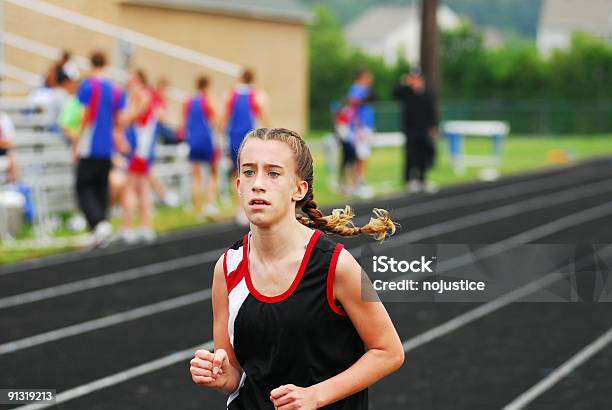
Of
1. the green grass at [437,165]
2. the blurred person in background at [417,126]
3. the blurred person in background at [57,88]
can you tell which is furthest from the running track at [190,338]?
the blurred person in background at [417,126]

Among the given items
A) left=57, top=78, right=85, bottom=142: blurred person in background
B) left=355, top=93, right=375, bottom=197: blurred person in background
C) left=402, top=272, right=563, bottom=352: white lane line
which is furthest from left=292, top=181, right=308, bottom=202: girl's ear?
left=355, top=93, right=375, bottom=197: blurred person in background

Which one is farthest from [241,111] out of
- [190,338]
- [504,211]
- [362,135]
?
[190,338]

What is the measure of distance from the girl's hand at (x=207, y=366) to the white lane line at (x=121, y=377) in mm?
3744

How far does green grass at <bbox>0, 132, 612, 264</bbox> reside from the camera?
14667 millimetres

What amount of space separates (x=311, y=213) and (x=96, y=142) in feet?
31.6

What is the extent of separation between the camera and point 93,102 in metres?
12.3

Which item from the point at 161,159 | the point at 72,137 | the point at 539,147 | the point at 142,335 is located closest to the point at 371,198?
the point at 161,159

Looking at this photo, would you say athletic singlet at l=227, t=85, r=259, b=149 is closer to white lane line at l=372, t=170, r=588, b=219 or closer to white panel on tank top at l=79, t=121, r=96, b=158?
white lane line at l=372, t=170, r=588, b=219

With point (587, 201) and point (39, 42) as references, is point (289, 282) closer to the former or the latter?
point (587, 201)

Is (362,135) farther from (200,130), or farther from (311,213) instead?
(311,213)

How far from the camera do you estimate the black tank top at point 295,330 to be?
2814 millimetres

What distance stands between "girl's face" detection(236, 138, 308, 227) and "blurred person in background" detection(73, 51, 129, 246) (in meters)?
9.60

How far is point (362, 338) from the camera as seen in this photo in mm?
2855

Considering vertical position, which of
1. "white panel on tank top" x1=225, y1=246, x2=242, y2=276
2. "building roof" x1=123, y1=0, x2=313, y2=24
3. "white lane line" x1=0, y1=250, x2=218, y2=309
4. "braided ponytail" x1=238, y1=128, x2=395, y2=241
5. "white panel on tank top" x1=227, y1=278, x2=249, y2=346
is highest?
"building roof" x1=123, y1=0, x2=313, y2=24
